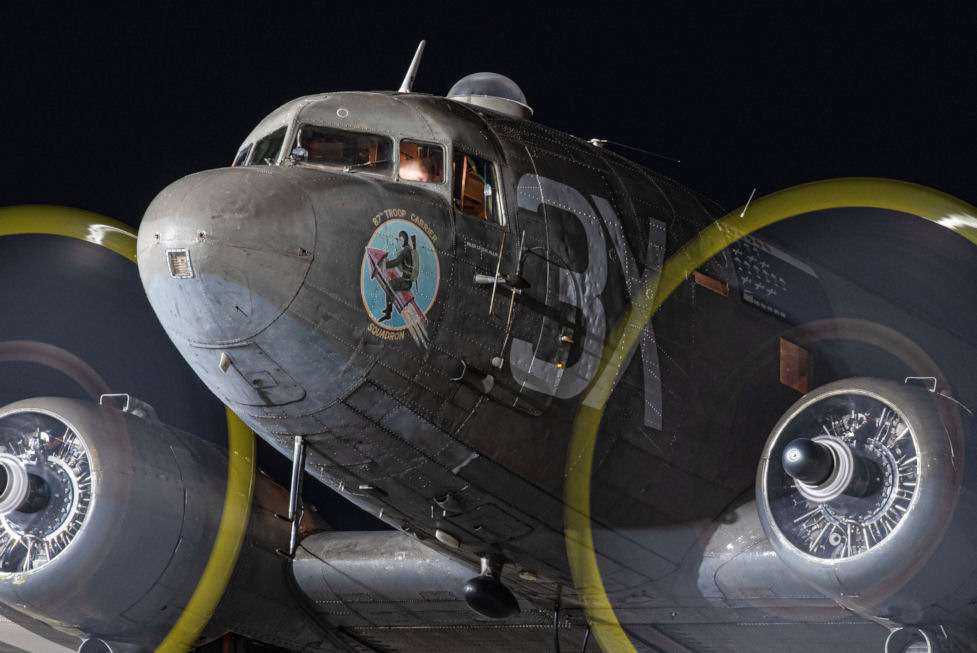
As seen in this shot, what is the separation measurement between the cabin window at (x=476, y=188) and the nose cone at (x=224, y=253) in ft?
3.62

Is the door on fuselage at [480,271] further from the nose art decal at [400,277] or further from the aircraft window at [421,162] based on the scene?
the nose art decal at [400,277]

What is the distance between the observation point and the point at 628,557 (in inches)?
342

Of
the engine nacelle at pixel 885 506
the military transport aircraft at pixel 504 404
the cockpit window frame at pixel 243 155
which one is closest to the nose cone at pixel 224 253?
the military transport aircraft at pixel 504 404

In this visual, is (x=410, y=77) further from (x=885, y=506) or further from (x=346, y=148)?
(x=885, y=506)

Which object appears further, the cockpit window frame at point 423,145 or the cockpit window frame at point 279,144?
the cockpit window frame at point 279,144

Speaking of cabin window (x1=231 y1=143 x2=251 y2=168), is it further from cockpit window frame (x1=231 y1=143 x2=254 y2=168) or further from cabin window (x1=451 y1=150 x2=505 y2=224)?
cabin window (x1=451 y1=150 x2=505 y2=224)

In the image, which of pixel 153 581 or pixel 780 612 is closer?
pixel 780 612

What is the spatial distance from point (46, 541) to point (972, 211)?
781 centimetres

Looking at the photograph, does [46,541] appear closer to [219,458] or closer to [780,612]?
[219,458]

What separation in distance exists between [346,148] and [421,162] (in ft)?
1.65

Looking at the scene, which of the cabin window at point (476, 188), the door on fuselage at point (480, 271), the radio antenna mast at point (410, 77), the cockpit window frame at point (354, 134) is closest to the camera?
the door on fuselage at point (480, 271)

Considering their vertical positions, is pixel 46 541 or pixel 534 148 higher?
pixel 534 148

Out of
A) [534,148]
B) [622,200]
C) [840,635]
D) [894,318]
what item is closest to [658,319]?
[622,200]

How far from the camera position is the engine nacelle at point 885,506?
716 centimetres
